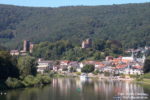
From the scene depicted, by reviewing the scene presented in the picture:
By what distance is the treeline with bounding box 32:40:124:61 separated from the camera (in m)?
101

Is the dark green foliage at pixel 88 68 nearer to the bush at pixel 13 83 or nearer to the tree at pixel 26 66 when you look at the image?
the tree at pixel 26 66

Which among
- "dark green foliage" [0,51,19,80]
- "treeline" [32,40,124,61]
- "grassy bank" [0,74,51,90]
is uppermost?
"treeline" [32,40,124,61]

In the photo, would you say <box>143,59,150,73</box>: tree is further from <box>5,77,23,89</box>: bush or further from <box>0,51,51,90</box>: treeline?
<box>5,77,23,89</box>: bush

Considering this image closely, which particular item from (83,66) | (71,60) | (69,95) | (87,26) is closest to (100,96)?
(69,95)

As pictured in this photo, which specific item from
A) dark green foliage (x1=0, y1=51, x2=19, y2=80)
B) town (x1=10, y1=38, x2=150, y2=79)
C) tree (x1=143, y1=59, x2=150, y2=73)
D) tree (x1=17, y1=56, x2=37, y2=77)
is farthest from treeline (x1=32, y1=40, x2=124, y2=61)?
dark green foliage (x1=0, y1=51, x2=19, y2=80)

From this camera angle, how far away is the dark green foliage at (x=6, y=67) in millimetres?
47750

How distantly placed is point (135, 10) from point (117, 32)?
880 inches

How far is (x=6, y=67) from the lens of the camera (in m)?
48.2

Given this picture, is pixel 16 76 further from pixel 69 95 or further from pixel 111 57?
pixel 111 57

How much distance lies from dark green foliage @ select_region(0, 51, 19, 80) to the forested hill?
6998 centimetres

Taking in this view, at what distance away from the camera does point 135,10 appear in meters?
161

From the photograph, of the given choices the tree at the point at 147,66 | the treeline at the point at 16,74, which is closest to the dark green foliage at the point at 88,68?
the tree at the point at 147,66

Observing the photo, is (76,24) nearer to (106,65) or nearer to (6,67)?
(106,65)

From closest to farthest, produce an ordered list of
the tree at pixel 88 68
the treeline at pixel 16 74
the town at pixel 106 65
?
the treeline at pixel 16 74 < the town at pixel 106 65 < the tree at pixel 88 68
